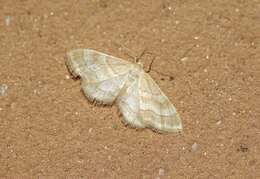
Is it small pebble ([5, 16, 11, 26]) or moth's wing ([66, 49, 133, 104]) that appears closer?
moth's wing ([66, 49, 133, 104])

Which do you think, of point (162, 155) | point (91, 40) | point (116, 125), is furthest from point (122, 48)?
point (162, 155)

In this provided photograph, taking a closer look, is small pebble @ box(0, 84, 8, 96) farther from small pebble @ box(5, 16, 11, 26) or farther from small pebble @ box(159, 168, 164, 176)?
small pebble @ box(159, 168, 164, 176)

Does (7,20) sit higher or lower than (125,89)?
higher

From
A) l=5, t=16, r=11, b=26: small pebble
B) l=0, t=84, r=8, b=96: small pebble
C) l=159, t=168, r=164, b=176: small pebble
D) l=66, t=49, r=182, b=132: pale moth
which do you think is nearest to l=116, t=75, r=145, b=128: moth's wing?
l=66, t=49, r=182, b=132: pale moth

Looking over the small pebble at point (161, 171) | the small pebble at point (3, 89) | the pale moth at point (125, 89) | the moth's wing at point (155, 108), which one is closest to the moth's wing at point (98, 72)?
the pale moth at point (125, 89)

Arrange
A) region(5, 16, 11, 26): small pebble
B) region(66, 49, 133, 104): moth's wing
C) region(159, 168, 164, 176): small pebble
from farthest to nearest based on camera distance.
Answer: region(5, 16, 11, 26): small pebble < region(66, 49, 133, 104): moth's wing < region(159, 168, 164, 176): small pebble

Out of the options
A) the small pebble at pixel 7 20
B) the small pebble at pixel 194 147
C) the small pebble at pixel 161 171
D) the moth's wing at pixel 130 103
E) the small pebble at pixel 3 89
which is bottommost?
the small pebble at pixel 161 171

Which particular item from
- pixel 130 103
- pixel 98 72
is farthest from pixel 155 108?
pixel 98 72

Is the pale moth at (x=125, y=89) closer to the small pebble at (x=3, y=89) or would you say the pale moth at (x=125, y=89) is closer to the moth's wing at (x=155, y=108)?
the moth's wing at (x=155, y=108)

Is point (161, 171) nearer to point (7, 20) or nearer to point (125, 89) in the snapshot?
point (125, 89)
